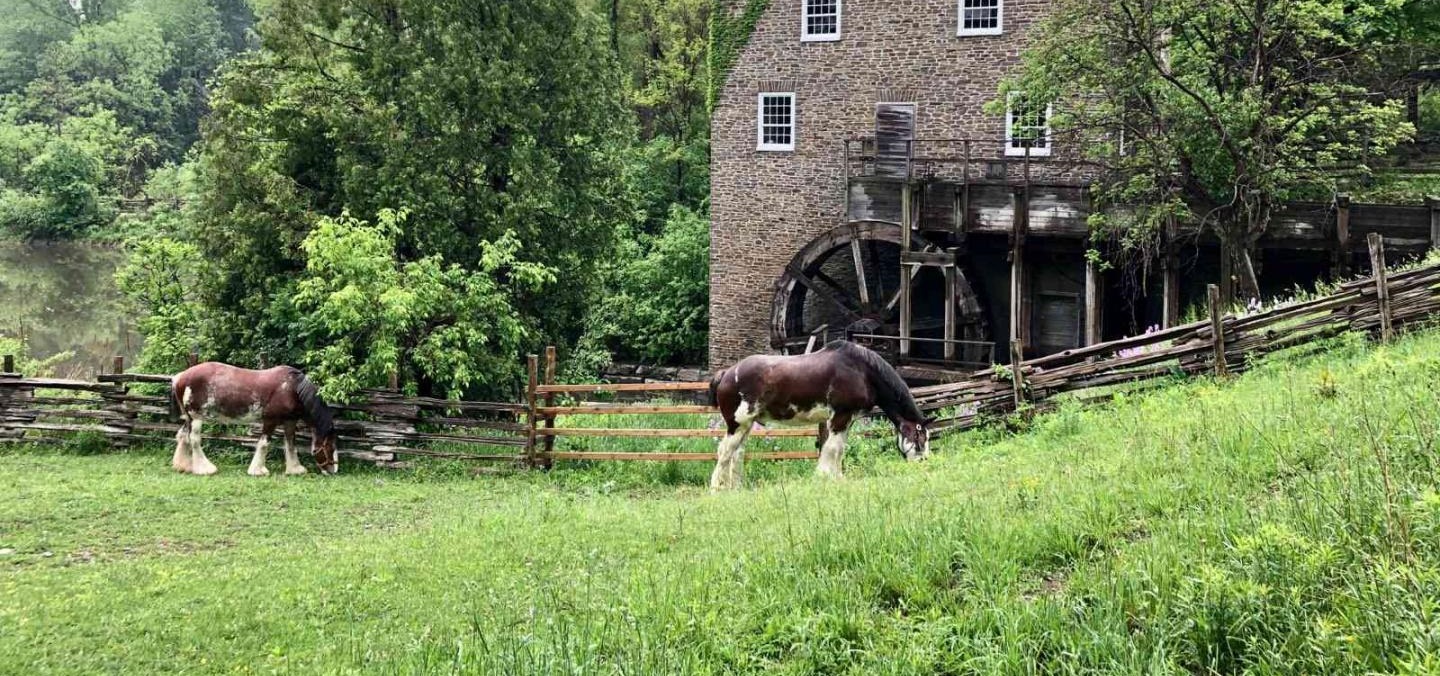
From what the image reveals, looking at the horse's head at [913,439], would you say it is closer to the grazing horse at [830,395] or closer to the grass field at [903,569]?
the grazing horse at [830,395]

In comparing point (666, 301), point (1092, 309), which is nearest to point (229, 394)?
point (1092, 309)

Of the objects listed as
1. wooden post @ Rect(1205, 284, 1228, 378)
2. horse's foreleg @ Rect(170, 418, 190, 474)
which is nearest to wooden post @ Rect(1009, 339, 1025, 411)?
wooden post @ Rect(1205, 284, 1228, 378)

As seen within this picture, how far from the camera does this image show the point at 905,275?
875 inches

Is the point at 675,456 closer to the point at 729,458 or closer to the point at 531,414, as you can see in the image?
the point at 729,458

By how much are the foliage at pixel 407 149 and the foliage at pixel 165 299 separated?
553 millimetres

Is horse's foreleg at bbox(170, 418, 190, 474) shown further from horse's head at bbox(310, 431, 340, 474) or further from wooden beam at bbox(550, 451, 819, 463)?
wooden beam at bbox(550, 451, 819, 463)

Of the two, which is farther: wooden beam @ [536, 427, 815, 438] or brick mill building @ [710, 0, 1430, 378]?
brick mill building @ [710, 0, 1430, 378]

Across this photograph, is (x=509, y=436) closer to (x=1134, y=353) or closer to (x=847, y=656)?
(x=1134, y=353)

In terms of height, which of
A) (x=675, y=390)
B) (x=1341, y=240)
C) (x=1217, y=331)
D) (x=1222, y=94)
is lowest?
(x=675, y=390)

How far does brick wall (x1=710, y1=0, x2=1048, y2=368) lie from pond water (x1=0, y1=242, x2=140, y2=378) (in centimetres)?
1823

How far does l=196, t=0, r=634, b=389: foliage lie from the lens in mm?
18984

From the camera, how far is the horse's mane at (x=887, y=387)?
12586 mm

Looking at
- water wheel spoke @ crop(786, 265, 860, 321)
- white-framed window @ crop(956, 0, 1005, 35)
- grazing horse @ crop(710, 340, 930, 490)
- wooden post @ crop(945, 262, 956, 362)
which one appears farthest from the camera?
water wheel spoke @ crop(786, 265, 860, 321)

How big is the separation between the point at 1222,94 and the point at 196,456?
1601 centimetres
